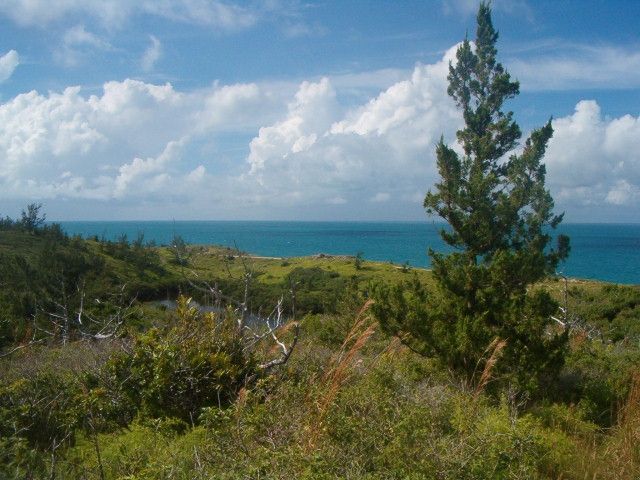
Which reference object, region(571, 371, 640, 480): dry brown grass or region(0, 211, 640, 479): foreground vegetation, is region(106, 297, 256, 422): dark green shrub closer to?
region(0, 211, 640, 479): foreground vegetation

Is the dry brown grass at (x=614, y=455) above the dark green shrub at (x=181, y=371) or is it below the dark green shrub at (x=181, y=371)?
below

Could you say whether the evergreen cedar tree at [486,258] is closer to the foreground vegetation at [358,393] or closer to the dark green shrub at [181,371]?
the foreground vegetation at [358,393]

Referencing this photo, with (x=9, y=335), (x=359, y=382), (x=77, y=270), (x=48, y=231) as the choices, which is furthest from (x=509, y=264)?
(x=48, y=231)

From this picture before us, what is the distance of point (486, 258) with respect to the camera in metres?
10.9

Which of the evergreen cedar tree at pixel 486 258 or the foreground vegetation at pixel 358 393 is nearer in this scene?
the foreground vegetation at pixel 358 393

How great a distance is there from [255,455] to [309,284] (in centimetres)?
3453

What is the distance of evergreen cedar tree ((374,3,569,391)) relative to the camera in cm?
650

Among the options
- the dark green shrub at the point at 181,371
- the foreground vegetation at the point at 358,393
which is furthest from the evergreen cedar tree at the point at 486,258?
the dark green shrub at the point at 181,371

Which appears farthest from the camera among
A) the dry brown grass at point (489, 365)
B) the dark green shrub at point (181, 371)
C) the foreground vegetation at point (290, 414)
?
the dark green shrub at point (181, 371)

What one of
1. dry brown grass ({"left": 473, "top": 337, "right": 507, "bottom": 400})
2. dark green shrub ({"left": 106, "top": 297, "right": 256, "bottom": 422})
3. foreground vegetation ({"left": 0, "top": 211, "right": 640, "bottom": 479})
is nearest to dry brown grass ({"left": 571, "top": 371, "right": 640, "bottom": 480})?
foreground vegetation ({"left": 0, "top": 211, "right": 640, "bottom": 479})

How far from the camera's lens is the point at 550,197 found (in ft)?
45.4

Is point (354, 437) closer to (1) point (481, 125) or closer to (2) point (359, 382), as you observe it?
(2) point (359, 382)

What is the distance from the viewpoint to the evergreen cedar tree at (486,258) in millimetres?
6500

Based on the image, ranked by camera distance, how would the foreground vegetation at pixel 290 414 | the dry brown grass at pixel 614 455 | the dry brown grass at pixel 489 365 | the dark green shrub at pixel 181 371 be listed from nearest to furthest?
the foreground vegetation at pixel 290 414
the dry brown grass at pixel 614 455
the dry brown grass at pixel 489 365
the dark green shrub at pixel 181 371
